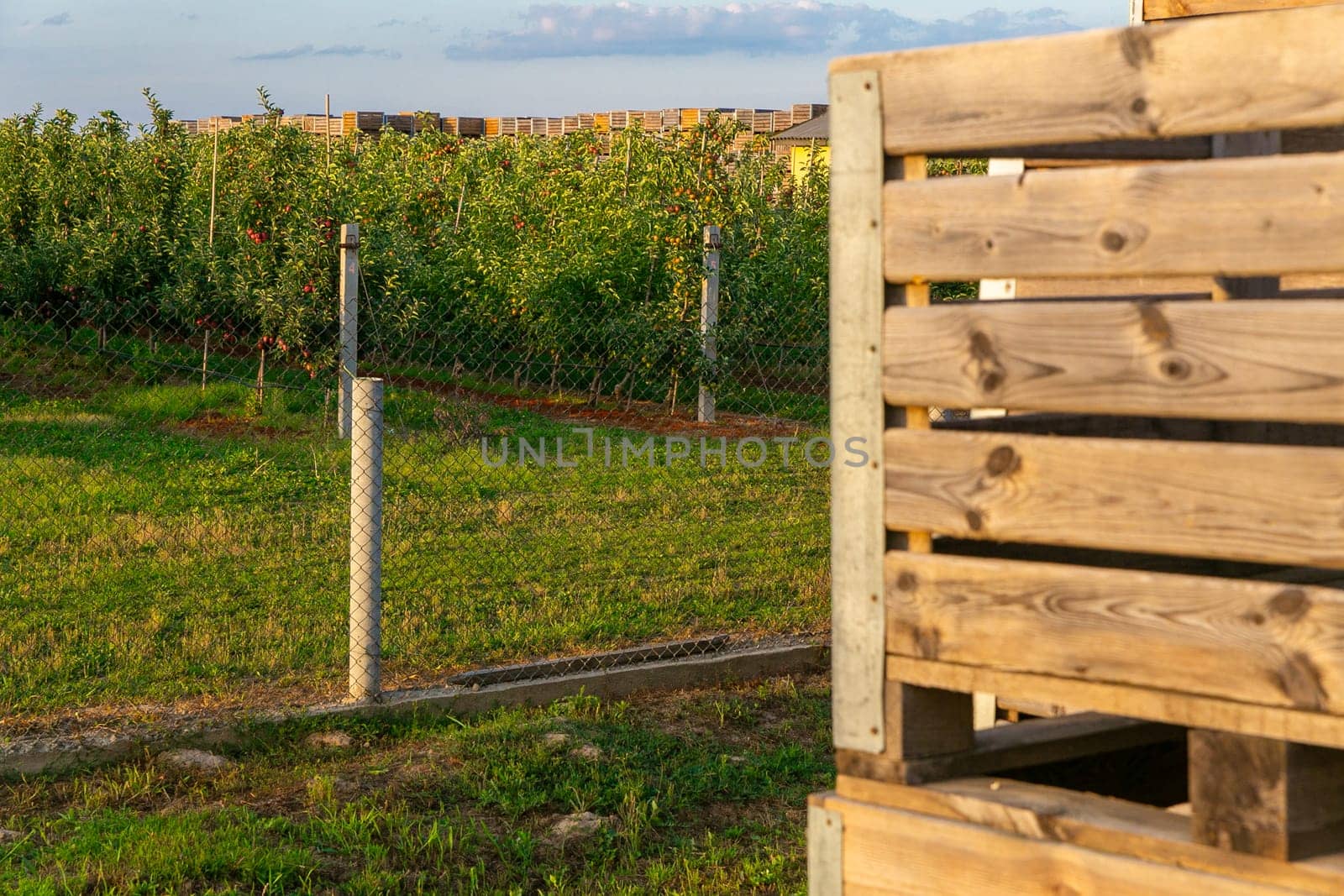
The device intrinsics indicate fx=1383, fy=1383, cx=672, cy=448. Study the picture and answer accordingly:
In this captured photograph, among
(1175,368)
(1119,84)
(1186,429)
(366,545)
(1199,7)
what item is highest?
(1199,7)

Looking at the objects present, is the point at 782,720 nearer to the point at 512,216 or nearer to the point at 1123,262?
the point at 1123,262

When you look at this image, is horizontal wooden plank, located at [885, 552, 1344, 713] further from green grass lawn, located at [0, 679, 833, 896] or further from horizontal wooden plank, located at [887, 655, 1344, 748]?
green grass lawn, located at [0, 679, 833, 896]

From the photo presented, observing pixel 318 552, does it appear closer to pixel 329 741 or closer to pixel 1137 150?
pixel 329 741

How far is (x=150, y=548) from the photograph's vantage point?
7855 mm

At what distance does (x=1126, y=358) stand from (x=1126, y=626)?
388mm

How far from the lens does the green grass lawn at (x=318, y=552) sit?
19.3 feet

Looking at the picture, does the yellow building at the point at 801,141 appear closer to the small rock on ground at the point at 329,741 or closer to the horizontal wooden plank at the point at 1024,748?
the small rock on ground at the point at 329,741

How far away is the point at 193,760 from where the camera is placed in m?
4.72

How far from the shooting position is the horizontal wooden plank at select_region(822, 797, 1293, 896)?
199 centimetres

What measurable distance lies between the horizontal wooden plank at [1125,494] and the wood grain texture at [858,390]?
2.3 inches

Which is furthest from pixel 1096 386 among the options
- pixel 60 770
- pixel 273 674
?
pixel 273 674

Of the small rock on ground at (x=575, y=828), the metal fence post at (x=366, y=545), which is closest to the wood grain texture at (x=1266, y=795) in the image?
the small rock on ground at (x=575, y=828)
